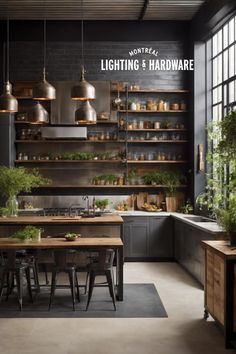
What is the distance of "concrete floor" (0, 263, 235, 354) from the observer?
514 cm

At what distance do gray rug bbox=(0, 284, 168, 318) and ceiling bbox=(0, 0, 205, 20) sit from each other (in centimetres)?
507

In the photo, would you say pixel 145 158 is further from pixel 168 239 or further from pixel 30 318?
pixel 30 318

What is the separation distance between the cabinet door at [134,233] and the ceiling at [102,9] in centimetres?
385

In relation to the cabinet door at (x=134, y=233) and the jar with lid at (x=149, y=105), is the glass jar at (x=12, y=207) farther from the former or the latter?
the jar with lid at (x=149, y=105)

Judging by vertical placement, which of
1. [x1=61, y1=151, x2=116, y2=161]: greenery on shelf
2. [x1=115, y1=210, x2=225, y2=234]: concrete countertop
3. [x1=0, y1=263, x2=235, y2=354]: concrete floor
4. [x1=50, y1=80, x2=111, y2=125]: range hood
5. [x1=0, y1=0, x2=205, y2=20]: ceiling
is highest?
[x1=0, y1=0, x2=205, y2=20]: ceiling

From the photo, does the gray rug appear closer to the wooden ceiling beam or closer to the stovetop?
the stovetop

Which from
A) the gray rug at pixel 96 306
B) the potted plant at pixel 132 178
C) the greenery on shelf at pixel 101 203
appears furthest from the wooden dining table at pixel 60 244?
the potted plant at pixel 132 178

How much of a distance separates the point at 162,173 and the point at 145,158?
45cm

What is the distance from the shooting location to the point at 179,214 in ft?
34.0

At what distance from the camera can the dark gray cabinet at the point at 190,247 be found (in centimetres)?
794

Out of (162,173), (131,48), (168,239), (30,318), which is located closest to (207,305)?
(30,318)

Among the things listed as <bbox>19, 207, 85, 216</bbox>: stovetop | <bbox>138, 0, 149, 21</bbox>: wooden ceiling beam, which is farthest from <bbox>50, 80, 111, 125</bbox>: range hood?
<bbox>19, 207, 85, 216</bbox>: stovetop

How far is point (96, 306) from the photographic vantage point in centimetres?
685

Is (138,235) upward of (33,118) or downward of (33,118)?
downward
